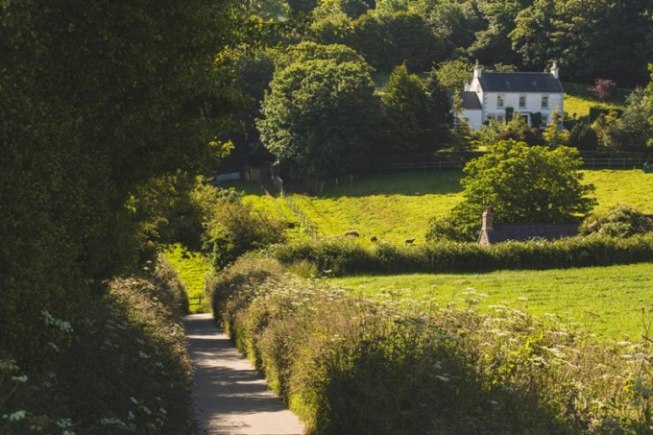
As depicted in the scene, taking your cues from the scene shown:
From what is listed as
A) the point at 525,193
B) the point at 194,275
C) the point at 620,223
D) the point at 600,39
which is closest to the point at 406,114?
the point at 525,193

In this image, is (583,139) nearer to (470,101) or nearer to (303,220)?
(470,101)

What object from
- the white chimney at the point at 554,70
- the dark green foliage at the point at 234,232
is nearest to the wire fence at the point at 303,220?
the dark green foliage at the point at 234,232

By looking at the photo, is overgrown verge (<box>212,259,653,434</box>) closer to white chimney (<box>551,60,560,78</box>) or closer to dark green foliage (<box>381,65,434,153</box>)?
dark green foliage (<box>381,65,434,153</box>)

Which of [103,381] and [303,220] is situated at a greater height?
[103,381]

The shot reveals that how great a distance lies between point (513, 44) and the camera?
365 feet

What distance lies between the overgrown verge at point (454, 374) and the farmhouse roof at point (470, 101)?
80027 millimetres

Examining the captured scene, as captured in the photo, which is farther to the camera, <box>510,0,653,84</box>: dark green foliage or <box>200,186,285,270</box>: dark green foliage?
<box>510,0,653,84</box>: dark green foliage

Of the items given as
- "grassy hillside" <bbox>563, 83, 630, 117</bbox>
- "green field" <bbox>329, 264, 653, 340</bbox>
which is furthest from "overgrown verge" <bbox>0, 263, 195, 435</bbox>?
"grassy hillside" <bbox>563, 83, 630, 117</bbox>

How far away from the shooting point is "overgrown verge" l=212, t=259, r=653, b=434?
934cm

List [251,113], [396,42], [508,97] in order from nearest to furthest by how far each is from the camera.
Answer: [251,113] < [508,97] < [396,42]

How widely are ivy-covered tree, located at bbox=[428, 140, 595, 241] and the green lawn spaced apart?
13607 millimetres

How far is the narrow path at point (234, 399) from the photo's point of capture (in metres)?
14.3

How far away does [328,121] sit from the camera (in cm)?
7275

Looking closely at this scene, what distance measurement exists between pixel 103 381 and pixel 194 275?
47.6 meters
